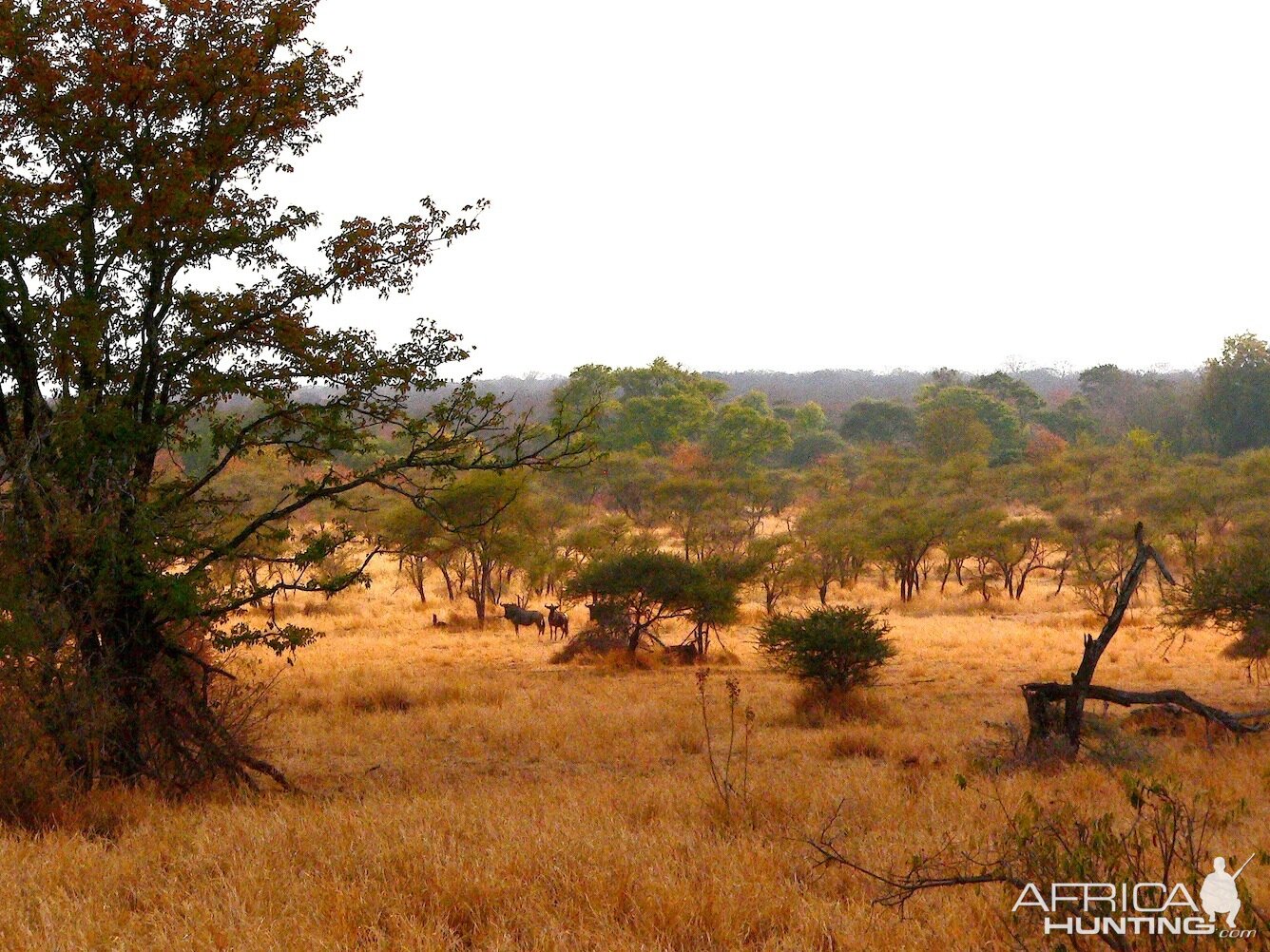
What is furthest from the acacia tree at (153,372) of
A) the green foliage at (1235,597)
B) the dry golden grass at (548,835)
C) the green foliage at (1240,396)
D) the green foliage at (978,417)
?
the green foliage at (1240,396)

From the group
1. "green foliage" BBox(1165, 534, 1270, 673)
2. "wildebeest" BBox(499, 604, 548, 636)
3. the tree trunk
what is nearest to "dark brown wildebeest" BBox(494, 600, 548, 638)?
"wildebeest" BBox(499, 604, 548, 636)

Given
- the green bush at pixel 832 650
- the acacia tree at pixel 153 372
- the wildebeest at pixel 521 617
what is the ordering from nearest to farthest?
the acacia tree at pixel 153 372, the green bush at pixel 832 650, the wildebeest at pixel 521 617

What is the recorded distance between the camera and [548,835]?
565 centimetres

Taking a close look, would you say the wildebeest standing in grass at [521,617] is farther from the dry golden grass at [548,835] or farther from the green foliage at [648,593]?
the dry golden grass at [548,835]

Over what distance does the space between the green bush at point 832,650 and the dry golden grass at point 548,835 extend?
2.11ft

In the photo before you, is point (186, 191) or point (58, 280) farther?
point (58, 280)

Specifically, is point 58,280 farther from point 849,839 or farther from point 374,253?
point 849,839

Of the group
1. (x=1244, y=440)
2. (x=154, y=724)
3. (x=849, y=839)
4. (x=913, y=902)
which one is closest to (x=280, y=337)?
(x=154, y=724)

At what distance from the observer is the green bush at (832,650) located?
1484 centimetres

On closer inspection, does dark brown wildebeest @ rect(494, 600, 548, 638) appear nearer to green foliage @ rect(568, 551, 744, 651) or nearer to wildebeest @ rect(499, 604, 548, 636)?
wildebeest @ rect(499, 604, 548, 636)

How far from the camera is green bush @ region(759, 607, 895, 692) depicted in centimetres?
1484

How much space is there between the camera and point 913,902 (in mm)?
4543

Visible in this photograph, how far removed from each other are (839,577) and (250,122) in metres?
31.9

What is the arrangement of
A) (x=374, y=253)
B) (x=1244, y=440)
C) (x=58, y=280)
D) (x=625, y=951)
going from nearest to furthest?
1. (x=625, y=951)
2. (x=58, y=280)
3. (x=374, y=253)
4. (x=1244, y=440)
